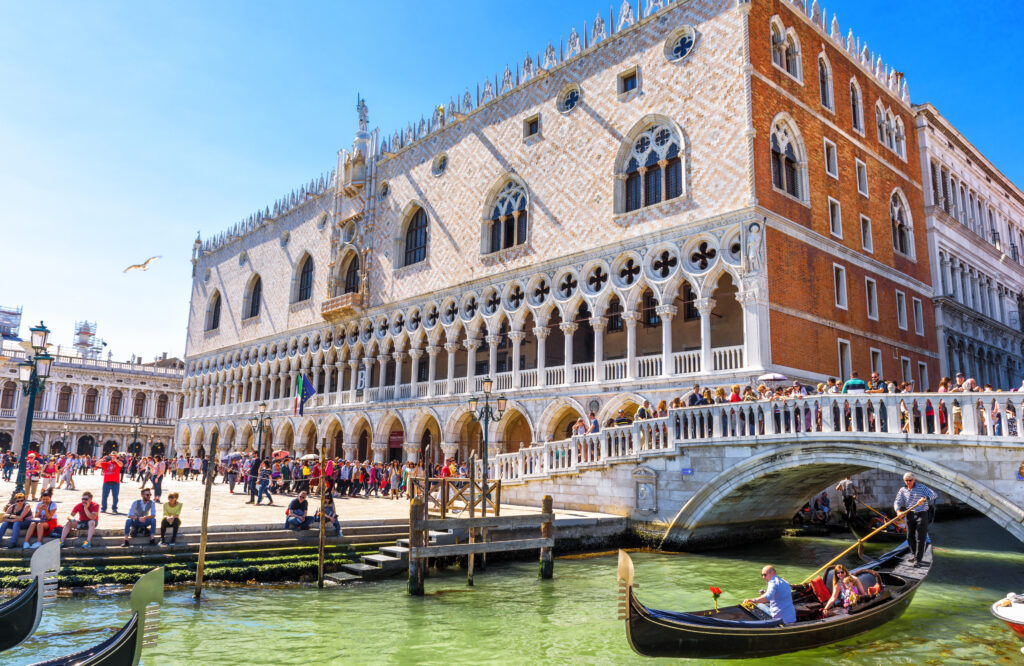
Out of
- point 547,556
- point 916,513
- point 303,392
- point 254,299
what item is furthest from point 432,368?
point 916,513

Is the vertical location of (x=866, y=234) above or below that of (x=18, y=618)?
above

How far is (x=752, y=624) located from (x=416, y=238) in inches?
853

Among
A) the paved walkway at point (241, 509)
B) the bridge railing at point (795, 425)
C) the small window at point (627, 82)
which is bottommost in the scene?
the paved walkway at point (241, 509)

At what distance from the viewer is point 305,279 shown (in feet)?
108

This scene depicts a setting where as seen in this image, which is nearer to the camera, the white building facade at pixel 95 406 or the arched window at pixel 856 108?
the arched window at pixel 856 108

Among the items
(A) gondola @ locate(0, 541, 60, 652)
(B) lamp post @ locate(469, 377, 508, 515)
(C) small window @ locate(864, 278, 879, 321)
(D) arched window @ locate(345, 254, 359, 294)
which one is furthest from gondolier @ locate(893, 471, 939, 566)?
(D) arched window @ locate(345, 254, 359, 294)

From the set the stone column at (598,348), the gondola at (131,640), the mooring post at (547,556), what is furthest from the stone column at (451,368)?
the gondola at (131,640)

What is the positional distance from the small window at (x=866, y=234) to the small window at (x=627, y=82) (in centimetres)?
748

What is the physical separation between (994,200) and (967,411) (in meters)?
25.0

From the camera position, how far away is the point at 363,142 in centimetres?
2995

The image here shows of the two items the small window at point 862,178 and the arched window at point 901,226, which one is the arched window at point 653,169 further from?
the arched window at point 901,226

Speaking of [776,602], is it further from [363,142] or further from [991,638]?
[363,142]

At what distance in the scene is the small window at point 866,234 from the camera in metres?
20.0

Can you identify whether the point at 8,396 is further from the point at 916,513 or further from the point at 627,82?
the point at 916,513
